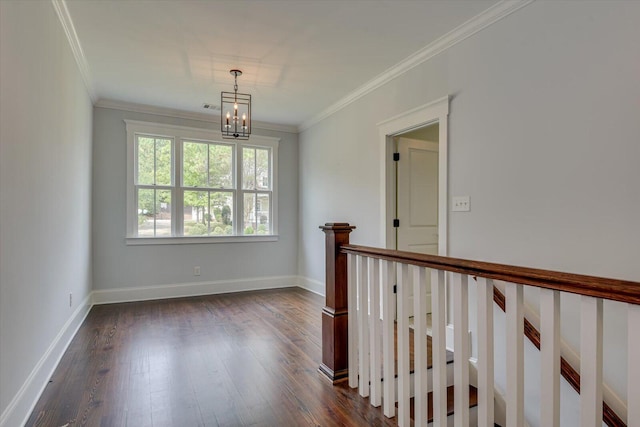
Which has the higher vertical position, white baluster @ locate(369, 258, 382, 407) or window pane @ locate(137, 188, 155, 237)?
window pane @ locate(137, 188, 155, 237)

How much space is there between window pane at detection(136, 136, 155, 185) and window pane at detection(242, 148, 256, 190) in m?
1.29

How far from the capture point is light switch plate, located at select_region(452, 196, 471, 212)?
111 inches

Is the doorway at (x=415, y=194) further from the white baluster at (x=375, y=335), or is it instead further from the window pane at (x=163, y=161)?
the window pane at (x=163, y=161)

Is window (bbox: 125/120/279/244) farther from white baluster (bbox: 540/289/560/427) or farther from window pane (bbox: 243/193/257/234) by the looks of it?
white baluster (bbox: 540/289/560/427)

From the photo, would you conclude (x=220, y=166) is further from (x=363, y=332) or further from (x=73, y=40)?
(x=363, y=332)

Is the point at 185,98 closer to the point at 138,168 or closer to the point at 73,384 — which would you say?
the point at 138,168

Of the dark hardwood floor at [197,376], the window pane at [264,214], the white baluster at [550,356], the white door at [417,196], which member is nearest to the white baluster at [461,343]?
the white baluster at [550,356]

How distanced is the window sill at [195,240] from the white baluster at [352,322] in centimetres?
332

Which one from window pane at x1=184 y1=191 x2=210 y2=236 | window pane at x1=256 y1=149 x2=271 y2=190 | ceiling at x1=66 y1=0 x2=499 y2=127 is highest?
ceiling at x1=66 y1=0 x2=499 y2=127

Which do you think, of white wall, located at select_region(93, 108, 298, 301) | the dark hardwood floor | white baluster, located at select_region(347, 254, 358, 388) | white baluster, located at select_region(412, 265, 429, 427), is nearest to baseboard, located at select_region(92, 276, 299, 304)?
white wall, located at select_region(93, 108, 298, 301)

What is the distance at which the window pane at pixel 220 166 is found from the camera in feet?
17.5

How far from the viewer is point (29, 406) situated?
Answer: 2.08m

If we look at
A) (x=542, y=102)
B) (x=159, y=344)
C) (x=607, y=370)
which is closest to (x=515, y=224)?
(x=542, y=102)

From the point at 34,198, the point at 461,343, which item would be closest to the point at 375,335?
the point at 461,343
